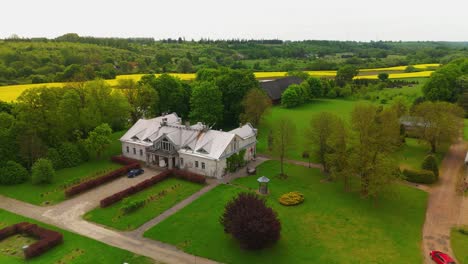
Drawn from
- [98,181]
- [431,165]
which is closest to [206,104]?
[98,181]

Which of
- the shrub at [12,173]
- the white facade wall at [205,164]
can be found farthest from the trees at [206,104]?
the shrub at [12,173]

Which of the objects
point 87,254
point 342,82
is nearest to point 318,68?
point 342,82

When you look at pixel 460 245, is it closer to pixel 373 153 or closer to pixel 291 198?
pixel 373 153

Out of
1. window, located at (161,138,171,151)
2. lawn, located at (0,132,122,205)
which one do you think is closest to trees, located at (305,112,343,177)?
window, located at (161,138,171,151)

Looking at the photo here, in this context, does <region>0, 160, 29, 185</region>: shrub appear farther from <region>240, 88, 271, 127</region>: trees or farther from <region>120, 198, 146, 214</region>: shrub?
<region>240, 88, 271, 127</region>: trees

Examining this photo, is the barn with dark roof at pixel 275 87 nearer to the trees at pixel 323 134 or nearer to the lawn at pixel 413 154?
the lawn at pixel 413 154

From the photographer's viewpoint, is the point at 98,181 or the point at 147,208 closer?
the point at 147,208
